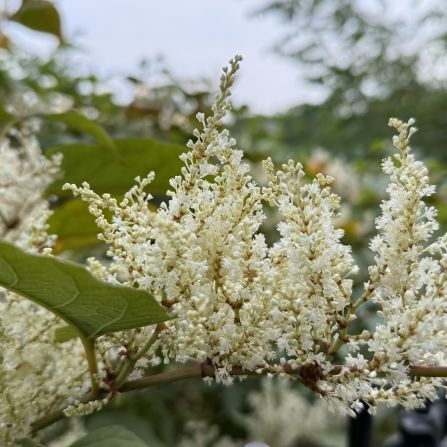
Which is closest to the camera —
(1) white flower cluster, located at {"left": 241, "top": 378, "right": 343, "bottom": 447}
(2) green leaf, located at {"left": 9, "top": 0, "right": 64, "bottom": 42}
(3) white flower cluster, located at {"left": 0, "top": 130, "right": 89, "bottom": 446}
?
(3) white flower cluster, located at {"left": 0, "top": 130, "right": 89, "bottom": 446}

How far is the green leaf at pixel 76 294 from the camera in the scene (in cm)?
41

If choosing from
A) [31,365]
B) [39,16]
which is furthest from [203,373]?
[39,16]

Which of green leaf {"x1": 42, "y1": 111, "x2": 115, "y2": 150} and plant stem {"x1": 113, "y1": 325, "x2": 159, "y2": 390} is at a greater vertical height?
green leaf {"x1": 42, "y1": 111, "x2": 115, "y2": 150}

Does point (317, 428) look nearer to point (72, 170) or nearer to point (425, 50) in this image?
point (72, 170)

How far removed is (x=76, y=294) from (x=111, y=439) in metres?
0.18

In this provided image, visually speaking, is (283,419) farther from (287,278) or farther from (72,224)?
(287,278)

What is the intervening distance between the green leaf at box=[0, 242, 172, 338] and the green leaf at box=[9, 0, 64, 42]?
849mm

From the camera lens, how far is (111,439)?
1.88ft

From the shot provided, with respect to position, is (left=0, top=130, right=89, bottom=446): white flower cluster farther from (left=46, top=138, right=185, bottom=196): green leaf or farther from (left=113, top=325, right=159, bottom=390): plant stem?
(left=46, top=138, right=185, bottom=196): green leaf

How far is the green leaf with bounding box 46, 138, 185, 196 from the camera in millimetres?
835

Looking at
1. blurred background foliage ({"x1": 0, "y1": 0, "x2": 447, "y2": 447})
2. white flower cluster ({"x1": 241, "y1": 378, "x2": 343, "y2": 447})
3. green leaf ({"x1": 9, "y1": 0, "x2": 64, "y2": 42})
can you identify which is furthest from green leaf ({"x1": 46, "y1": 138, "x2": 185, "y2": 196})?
white flower cluster ({"x1": 241, "y1": 378, "x2": 343, "y2": 447})

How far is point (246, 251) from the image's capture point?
0.45m

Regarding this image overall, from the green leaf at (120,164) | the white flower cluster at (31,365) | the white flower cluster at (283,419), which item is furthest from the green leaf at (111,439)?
the white flower cluster at (283,419)

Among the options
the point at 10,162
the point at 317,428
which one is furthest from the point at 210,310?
the point at 317,428
